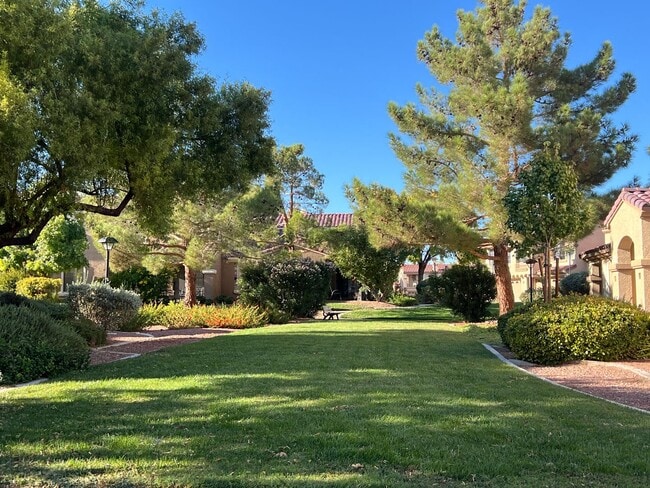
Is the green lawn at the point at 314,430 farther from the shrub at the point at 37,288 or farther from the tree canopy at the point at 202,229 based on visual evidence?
the tree canopy at the point at 202,229

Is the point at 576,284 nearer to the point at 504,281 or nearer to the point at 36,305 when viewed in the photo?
the point at 504,281

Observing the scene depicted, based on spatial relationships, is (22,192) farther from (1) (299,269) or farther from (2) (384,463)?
(1) (299,269)

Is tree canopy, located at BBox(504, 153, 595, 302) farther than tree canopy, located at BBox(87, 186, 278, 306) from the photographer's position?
No

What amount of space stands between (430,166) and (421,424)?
1563 centimetres

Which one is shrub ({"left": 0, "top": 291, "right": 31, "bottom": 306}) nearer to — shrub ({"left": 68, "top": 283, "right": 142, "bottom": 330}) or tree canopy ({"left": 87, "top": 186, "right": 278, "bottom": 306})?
shrub ({"left": 68, "top": 283, "right": 142, "bottom": 330})

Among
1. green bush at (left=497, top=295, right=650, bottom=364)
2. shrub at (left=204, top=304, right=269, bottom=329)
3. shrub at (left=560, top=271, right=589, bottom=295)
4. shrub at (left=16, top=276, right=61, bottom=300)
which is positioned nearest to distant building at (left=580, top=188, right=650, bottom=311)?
green bush at (left=497, top=295, right=650, bottom=364)

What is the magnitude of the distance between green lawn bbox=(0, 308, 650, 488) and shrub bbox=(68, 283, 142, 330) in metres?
6.94

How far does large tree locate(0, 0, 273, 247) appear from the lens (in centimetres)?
877

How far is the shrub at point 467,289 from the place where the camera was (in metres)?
21.2

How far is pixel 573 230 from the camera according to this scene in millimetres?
12734

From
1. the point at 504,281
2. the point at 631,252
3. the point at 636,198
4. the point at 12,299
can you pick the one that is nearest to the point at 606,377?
the point at 636,198

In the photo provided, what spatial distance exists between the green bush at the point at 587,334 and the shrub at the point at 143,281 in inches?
842

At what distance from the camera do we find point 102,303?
15.2 meters

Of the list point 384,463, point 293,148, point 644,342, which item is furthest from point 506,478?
point 293,148
